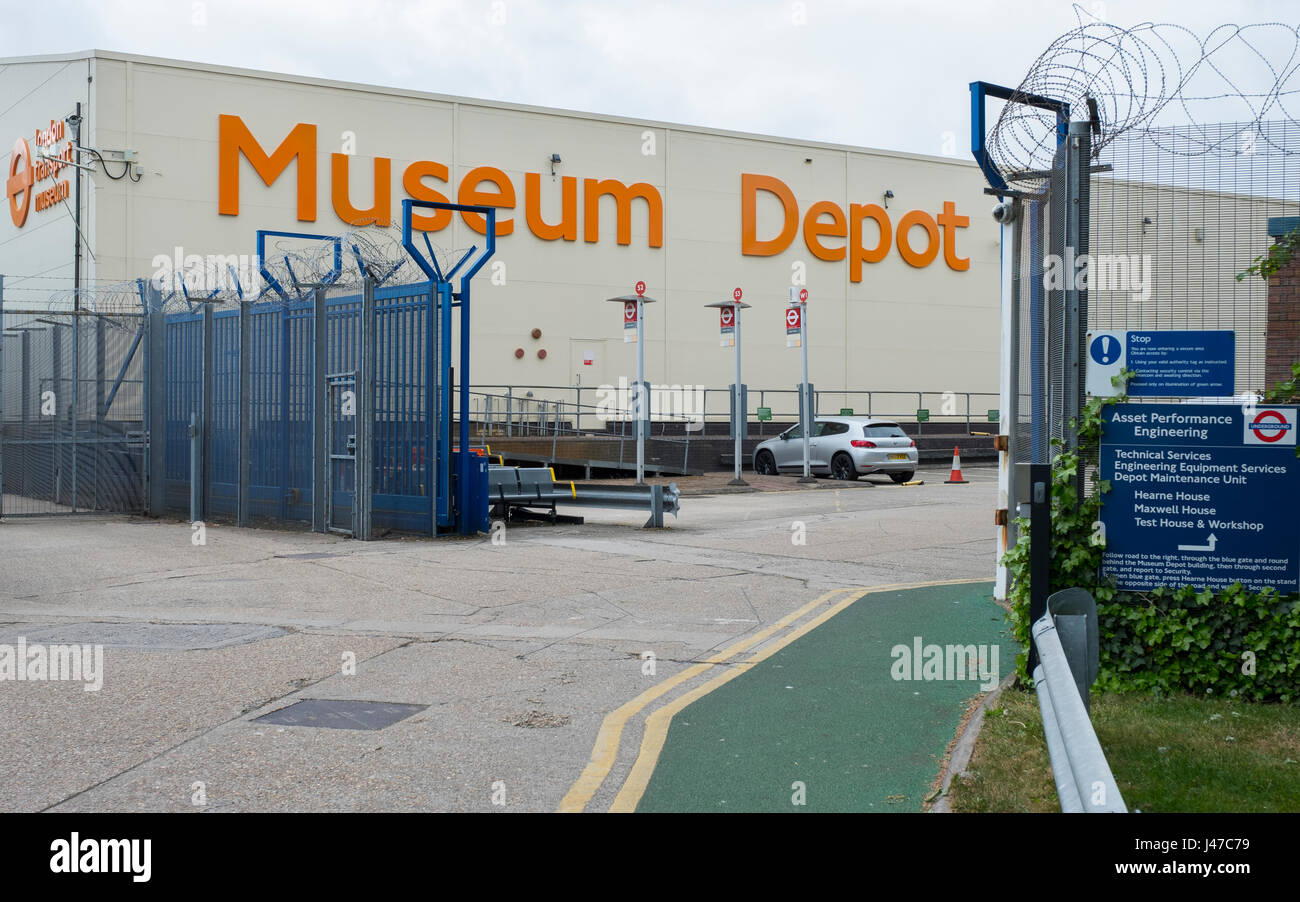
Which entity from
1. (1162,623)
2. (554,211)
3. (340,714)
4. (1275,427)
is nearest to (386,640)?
(340,714)

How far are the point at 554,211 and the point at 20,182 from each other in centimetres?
1337

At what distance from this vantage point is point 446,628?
9062 mm

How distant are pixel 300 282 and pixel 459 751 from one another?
11799 mm

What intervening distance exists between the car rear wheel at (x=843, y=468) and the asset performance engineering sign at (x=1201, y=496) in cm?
2082

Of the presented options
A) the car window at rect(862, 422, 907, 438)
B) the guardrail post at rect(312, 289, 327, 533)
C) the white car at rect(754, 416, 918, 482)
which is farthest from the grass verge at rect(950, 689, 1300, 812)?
the car window at rect(862, 422, 907, 438)

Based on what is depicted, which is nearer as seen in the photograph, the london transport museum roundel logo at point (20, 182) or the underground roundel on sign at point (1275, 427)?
the underground roundel on sign at point (1275, 427)

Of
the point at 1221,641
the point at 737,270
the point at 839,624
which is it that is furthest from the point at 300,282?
the point at 737,270

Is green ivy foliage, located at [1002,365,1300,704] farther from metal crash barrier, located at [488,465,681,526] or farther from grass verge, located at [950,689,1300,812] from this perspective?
metal crash barrier, located at [488,465,681,526]

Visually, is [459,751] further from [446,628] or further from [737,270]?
[737,270]

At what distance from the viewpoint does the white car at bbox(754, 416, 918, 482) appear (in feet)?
89.8

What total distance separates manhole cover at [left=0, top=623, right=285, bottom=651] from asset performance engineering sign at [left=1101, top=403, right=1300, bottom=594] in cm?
558

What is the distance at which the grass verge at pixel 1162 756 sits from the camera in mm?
4934

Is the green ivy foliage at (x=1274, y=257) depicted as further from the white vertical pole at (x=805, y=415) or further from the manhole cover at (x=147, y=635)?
the white vertical pole at (x=805, y=415)

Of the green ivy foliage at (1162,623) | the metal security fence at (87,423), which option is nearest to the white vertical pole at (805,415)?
the metal security fence at (87,423)
